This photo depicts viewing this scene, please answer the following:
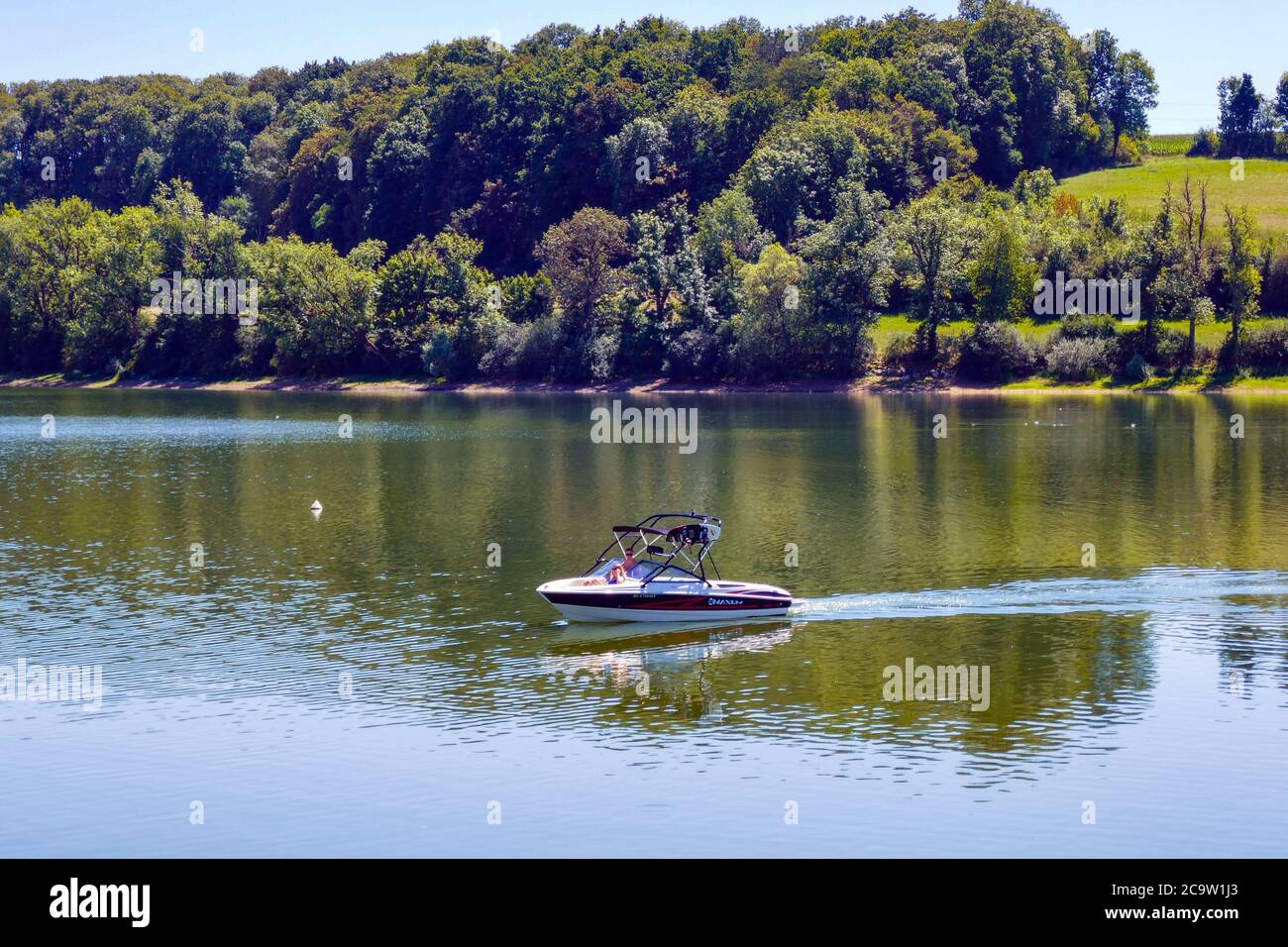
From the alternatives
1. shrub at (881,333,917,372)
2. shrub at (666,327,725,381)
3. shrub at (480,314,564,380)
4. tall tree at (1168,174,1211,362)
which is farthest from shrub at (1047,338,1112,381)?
shrub at (480,314,564,380)

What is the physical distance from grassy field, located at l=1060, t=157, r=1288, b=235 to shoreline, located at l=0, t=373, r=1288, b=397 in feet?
90.6

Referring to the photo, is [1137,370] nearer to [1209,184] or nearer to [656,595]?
[1209,184]

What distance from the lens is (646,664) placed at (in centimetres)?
4200

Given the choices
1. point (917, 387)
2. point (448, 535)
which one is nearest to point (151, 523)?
point (448, 535)

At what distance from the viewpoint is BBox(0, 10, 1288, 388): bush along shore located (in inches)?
5507

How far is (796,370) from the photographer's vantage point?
489 ft

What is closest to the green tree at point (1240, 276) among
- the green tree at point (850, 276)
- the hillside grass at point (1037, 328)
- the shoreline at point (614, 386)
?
the hillside grass at point (1037, 328)

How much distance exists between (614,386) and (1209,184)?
81550 millimetres

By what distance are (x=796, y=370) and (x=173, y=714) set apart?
118m

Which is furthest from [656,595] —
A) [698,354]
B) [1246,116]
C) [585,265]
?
[1246,116]

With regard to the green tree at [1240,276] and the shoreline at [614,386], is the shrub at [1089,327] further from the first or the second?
the green tree at [1240,276]

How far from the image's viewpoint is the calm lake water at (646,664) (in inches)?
1148

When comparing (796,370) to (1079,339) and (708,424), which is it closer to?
(1079,339)

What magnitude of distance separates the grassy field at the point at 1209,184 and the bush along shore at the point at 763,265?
3541 mm
